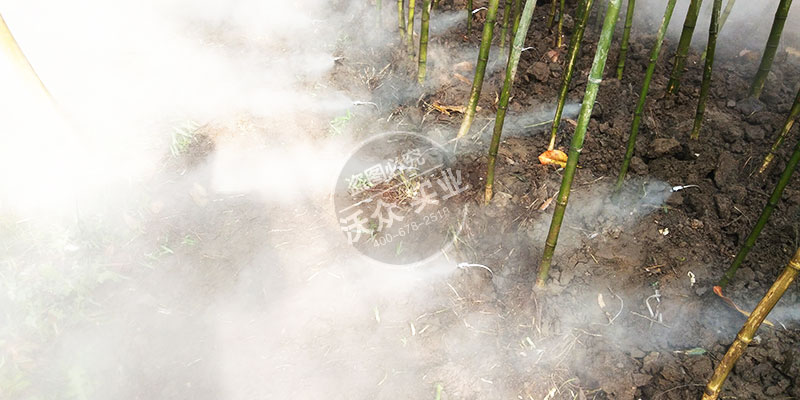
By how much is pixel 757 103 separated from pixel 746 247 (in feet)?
5.30

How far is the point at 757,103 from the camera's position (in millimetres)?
3480

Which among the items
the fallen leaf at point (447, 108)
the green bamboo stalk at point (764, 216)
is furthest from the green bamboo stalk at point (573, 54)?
the green bamboo stalk at point (764, 216)

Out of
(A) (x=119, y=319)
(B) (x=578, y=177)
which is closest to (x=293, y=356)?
(A) (x=119, y=319)

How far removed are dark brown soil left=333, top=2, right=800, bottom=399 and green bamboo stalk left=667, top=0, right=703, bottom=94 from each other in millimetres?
151

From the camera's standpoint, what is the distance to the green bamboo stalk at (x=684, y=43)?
2.90m

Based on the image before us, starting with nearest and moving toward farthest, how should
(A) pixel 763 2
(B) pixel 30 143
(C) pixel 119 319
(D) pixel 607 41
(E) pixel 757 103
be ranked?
(D) pixel 607 41
(C) pixel 119 319
(E) pixel 757 103
(B) pixel 30 143
(A) pixel 763 2

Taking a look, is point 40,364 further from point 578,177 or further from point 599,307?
point 578,177

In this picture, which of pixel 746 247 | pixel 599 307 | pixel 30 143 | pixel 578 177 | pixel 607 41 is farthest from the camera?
pixel 30 143

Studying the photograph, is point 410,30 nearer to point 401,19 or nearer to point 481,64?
point 401,19

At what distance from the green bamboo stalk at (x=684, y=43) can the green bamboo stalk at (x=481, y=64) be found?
45.4 inches

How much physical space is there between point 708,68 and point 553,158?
1067mm

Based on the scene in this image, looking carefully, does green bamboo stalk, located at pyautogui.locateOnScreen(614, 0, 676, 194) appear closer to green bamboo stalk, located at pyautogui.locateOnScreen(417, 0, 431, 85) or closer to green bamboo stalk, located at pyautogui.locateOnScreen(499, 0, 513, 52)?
green bamboo stalk, located at pyautogui.locateOnScreen(499, 0, 513, 52)

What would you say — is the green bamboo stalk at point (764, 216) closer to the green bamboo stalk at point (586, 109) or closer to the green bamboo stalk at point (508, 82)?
the green bamboo stalk at point (586, 109)

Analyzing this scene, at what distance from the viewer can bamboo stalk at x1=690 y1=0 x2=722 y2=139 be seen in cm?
291
